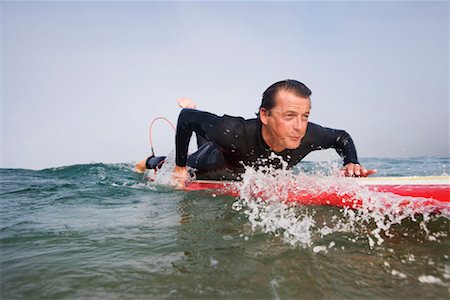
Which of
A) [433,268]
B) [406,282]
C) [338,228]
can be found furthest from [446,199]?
[406,282]

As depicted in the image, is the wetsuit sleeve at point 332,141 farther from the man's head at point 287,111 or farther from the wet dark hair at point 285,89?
the wet dark hair at point 285,89

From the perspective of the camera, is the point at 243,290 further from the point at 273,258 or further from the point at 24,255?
the point at 24,255

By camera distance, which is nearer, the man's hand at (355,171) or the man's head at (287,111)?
the man's head at (287,111)

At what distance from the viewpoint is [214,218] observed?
113 inches

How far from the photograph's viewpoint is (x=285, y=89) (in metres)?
3.61

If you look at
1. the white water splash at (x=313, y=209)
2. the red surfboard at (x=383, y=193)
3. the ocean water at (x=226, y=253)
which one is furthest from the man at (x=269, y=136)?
the ocean water at (x=226, y=253)

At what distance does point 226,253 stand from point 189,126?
2513mm

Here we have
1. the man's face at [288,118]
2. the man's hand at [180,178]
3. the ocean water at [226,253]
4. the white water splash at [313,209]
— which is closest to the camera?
the ocean water at [226,253]

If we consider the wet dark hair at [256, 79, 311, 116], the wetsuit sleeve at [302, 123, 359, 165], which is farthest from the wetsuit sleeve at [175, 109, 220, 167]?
the wetsuit sleeve at [302, 123, 359, 165]

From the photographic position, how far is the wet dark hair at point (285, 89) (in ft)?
11.8

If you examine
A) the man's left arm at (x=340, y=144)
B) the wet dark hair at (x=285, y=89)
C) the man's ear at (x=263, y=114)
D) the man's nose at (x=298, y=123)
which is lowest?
the man's left arm at (x=340, y=144)

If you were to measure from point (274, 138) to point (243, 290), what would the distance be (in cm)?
247

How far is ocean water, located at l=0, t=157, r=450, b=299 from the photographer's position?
5.08 ft

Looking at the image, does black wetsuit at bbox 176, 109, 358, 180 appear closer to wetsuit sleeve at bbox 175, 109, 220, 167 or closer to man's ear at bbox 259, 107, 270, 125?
wetsuit sleeve at bbox 175, 109, 220, 167
